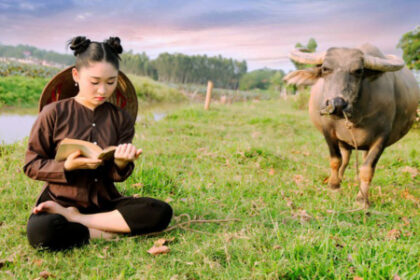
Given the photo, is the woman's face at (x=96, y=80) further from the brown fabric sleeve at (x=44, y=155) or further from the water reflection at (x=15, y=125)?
the water reflection at (x=15, y=125)

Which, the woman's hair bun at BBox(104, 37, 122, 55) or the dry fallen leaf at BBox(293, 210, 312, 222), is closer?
the woman's hair bun at BBox(104, 37, 122, 55)

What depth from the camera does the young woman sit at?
2270 mm

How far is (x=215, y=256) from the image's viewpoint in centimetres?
221

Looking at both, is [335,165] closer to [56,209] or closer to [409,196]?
[409,196]

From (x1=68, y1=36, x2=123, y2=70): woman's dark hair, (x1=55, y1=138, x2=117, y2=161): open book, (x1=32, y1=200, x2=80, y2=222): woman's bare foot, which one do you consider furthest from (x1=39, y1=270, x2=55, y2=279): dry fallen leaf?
(x1=68, y1=36, x2=123, y2=70): woman's dark hair

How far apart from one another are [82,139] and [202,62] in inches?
1995

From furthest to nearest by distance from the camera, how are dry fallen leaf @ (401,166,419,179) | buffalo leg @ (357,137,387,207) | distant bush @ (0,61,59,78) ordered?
1. distant bush @ (0,61,59,78)
2. dry fallen leaf @ (401,166,419,179)
3. buffalo leg @ (357,137,387,207)

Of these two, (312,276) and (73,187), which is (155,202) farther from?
(312,276)

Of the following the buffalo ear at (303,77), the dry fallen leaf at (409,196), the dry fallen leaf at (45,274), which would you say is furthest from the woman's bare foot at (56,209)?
the dry fallen leaf at (409,196)

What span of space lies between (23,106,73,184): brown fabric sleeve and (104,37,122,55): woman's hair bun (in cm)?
61

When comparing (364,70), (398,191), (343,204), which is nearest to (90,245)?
(343,204)

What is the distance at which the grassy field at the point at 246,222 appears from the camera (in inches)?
79.7

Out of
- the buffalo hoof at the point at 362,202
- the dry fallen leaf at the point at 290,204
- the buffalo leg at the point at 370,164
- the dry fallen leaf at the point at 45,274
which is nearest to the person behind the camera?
the dry fallen leaf at the point at 45,274

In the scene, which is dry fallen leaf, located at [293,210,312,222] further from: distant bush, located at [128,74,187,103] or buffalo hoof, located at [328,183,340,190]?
distant bush, located at [128,74,187,103]
